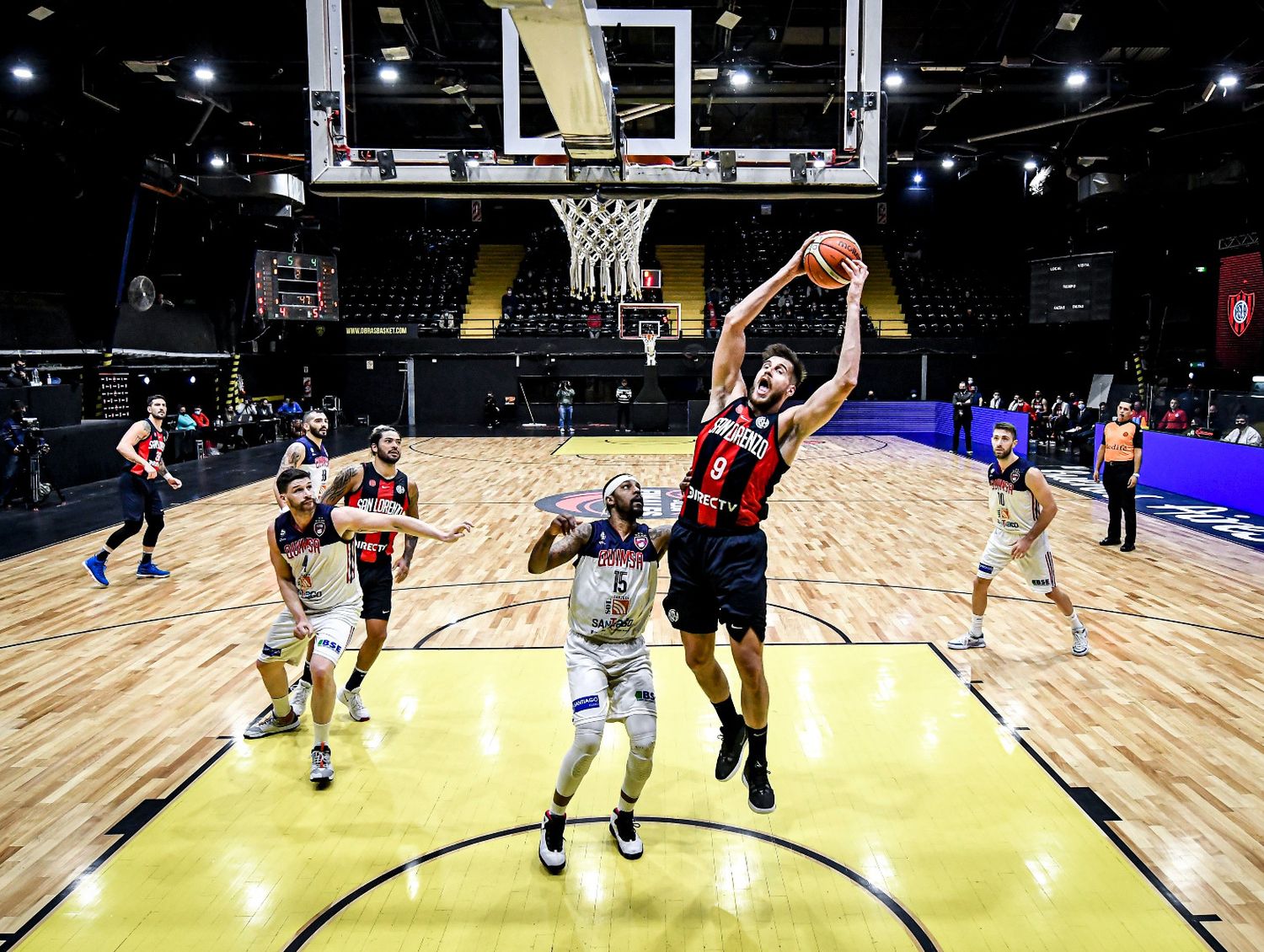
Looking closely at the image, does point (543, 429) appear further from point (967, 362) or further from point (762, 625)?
point (762, 625)

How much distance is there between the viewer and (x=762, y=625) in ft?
14.1

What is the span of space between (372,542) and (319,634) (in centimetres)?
76

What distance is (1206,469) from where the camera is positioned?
48.5ft

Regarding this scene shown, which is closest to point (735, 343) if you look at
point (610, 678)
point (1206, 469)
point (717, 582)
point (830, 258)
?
point (830, 258)

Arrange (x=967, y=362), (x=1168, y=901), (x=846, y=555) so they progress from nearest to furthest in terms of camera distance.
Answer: (x=1168, y=901), (x=846, y=555), (x=967, y=362)

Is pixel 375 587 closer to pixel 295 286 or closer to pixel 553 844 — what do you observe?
pixel 553 844

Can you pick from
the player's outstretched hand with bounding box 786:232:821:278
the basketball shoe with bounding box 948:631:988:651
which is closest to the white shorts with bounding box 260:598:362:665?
the player's outstretched hand with bounding box 786:232:821:278

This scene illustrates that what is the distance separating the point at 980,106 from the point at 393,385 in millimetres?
19426

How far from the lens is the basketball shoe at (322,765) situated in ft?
15.6

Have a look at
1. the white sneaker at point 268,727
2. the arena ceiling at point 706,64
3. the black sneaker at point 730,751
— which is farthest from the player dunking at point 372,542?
the arena ceiling at point 706,64

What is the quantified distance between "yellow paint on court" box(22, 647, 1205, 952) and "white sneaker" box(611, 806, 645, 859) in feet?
0.16

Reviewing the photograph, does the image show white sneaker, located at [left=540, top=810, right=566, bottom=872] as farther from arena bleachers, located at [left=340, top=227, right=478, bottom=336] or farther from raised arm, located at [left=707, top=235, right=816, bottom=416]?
arena bleachers, located at [left=340, top=227, right=478, bottom=336]

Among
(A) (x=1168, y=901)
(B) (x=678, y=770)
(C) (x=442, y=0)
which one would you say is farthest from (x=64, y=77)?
(A) (x=1168, y=901)

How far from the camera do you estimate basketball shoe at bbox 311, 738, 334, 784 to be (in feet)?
15.6
